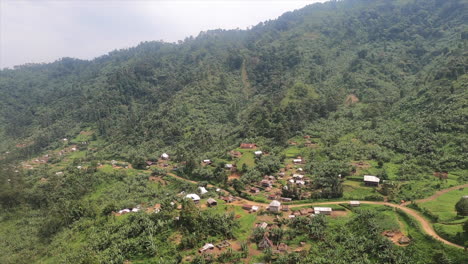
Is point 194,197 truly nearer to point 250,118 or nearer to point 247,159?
point 247,159

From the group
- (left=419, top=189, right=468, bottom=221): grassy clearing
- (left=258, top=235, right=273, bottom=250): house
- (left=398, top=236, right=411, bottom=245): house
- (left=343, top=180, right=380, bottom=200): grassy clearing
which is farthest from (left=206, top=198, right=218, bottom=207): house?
(left=419, top=189, right=468, bottom=221): grassy clearing

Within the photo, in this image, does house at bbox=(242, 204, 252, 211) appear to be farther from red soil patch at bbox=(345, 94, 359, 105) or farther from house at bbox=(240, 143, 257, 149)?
red soil patch at bbox=(345, 94, 359, 105)

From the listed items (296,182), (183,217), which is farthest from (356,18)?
(183,217)

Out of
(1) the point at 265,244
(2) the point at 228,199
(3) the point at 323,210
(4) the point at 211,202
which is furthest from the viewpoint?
(2) the point at 228,199

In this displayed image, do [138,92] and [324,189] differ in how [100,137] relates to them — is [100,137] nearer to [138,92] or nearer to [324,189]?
[138,92]

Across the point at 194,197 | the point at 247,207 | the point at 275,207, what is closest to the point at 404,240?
the point at 275,207

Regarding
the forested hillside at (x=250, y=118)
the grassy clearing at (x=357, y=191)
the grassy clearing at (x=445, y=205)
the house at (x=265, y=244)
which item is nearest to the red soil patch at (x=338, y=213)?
the forested hillside at (x=250, y=118)
